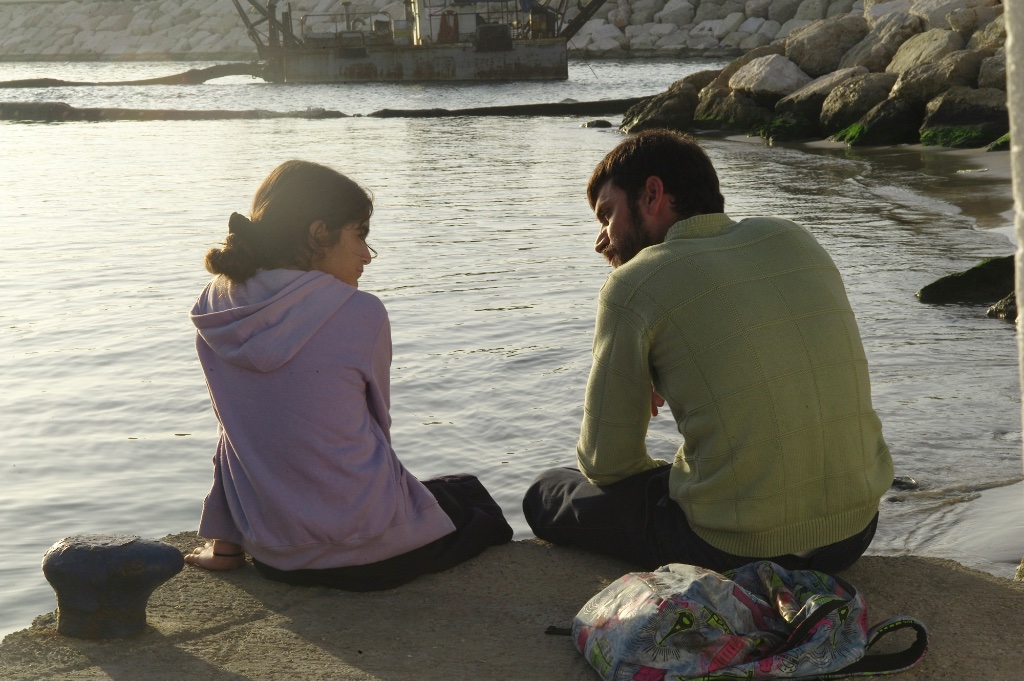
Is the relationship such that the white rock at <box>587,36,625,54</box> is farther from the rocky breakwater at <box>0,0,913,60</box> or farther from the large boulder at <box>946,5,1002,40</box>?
the large boulder at <box>946,5,1002,40</box>

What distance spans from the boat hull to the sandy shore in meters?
39.0

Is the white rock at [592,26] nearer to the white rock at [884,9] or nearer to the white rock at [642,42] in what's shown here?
the white rock at [642,42]

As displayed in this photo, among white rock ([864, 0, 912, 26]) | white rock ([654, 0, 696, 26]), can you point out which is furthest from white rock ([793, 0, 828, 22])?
white rock ([864, 0, 912, 26])

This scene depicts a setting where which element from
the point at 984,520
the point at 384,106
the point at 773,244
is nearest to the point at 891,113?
the point at 984,520

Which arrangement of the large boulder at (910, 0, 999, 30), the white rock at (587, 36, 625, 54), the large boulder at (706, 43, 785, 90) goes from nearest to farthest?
1. the large boulder at (910, 0, 999, 30)
2. the large boulder at (706, 43, 785, 90)
3. the white rock at (587, 36, 625, 54)

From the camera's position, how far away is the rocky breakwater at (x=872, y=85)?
1656 cm

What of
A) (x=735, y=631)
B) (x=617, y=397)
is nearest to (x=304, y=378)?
(x=617, y=397)

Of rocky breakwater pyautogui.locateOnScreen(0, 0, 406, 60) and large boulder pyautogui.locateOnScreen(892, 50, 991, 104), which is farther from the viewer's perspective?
rocky breakwater pyautogui.locateOnScreen(0, 0, 406, 60)

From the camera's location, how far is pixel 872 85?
722 inches

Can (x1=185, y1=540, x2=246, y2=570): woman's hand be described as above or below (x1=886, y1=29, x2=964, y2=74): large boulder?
below

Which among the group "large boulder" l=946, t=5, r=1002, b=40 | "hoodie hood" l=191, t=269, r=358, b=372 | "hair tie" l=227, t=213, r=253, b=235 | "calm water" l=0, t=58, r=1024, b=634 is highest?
"large boulder" l=946, t=5, r=1002, b=40

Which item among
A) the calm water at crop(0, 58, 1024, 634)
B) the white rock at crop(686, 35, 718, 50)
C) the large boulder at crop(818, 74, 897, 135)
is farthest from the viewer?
the white rock at crop(686, 35, 718, 50)

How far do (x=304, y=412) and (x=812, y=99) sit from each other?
61.1ft

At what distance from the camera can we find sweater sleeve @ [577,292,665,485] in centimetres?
279
